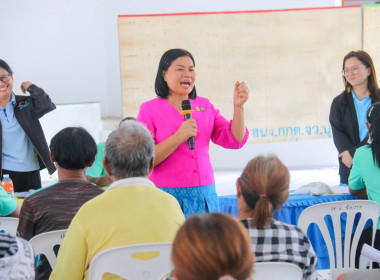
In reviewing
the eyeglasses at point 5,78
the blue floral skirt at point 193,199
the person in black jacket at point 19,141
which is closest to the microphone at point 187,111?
the blue floral skirt at point 193,199

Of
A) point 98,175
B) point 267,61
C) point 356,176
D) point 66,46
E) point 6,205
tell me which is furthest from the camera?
point 66,46

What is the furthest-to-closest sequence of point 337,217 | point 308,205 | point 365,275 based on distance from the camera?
1. point 308,205
2. point 337,217
3. point 365,275

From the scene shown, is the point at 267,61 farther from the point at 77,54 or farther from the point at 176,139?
the point at 176,139

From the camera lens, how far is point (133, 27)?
20.1 ft

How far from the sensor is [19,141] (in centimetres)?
346

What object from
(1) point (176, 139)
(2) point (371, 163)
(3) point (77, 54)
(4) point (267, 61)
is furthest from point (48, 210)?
(3) point (77, 54)

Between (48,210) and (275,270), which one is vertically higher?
(48,210)

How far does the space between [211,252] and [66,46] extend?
766 cm

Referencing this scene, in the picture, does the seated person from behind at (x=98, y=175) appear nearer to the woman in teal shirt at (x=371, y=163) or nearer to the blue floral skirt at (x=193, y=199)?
the blue floral skirt at (x=193, y=199)

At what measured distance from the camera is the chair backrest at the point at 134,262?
4.83ft

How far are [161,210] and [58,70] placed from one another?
6.95 meters

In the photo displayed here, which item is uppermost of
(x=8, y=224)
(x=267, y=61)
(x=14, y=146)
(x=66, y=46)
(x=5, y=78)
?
(x=66, y=46)

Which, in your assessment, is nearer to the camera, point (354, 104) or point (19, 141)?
point (19, 141)

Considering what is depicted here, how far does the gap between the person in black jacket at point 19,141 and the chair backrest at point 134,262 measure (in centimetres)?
213
